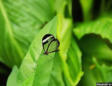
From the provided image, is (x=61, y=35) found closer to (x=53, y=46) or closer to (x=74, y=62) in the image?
(x=74, y=62)

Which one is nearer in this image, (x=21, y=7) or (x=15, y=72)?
(x=15, y=72)

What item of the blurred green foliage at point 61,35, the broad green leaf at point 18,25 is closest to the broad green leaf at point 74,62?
the blurred green foliage at point 61,35

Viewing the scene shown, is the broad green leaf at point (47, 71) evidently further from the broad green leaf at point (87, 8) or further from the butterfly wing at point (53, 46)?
the broad green leaf at point (87, 8)

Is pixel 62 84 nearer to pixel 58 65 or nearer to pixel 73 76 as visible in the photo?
pixel 58 65

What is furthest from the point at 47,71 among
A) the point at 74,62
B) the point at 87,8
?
the point at 87,8

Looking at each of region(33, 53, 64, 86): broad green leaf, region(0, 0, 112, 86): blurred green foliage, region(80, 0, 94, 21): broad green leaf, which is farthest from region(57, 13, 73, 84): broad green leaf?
region(33, 53, 64, 86): broad green leaf

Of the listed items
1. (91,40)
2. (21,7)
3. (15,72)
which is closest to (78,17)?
(91,40)

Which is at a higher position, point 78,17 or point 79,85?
point 78,17

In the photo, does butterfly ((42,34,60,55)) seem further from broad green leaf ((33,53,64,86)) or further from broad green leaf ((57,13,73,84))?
broad green leaf ((57,13,73,84))
